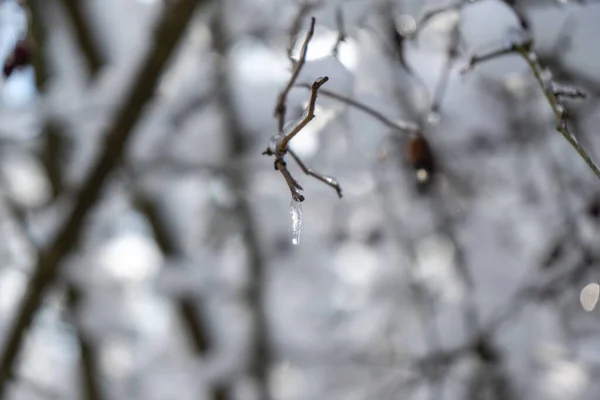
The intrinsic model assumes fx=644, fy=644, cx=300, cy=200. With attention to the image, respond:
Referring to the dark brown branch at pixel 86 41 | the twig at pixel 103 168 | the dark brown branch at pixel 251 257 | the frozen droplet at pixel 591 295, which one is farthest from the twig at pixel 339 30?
the dark brown branch at pixel 86 41

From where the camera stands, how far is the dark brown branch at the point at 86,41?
2818 millimetres

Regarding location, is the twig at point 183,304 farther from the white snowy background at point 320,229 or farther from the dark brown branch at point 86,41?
the dark brown branch at point 86,41

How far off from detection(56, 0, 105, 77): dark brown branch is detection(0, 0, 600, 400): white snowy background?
0.03m

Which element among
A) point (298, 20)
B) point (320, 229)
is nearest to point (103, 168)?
point (298, 20)

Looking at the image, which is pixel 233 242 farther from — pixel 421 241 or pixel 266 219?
pixel 421 241

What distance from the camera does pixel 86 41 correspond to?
2.85 m

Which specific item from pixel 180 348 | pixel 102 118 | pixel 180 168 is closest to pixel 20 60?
pixel 102 118

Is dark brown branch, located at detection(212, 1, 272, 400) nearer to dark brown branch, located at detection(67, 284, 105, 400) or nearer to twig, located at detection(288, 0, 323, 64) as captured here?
dark brown branch, located at detection(67, 284, 105, 400)

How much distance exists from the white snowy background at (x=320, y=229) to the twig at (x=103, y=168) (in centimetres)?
5

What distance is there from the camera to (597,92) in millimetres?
1376

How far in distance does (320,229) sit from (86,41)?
5.44 feet

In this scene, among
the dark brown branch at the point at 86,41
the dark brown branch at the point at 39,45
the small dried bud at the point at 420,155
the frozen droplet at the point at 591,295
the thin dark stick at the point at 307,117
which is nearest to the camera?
the thin dark stick at the point at 307,117

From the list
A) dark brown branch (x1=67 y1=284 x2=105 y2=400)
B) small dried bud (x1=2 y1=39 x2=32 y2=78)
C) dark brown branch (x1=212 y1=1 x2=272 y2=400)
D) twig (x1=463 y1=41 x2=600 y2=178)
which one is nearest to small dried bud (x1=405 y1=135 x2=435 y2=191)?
twig (x1=463 y1=41 x2=600 y2=178)

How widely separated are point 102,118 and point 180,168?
24.9 inches
